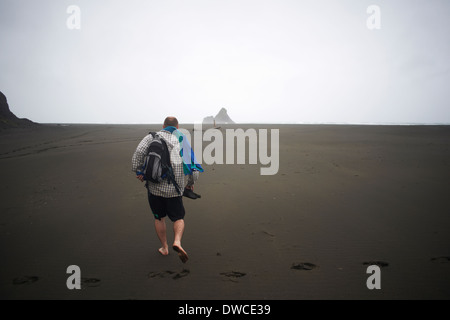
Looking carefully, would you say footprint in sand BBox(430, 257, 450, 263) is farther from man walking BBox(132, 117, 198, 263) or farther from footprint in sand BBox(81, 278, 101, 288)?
footprint in sand BBox(81, 278, 101, 288)

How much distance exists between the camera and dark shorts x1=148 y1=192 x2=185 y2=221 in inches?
113

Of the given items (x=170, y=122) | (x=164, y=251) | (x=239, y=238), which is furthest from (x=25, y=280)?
(x=239, y=238)

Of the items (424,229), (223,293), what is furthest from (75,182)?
(424,229)

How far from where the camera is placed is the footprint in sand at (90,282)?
2529 millimetres

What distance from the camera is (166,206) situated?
115 inches

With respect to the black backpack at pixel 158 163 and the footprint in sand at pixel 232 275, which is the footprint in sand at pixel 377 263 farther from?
the black backpack at pixel 158 163

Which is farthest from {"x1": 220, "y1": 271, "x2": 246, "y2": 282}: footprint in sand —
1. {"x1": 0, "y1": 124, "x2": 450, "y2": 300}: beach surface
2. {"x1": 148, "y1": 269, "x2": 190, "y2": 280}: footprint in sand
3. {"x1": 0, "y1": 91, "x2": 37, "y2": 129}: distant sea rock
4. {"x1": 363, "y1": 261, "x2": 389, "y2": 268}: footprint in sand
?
{"x1": 0, "y1": 91, "x2": 37, "y2": 129}: distant sea rock

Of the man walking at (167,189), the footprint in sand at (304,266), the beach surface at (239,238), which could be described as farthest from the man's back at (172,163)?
the footprint in sand at (304,266)

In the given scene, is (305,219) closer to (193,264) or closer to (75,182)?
(193,264)
